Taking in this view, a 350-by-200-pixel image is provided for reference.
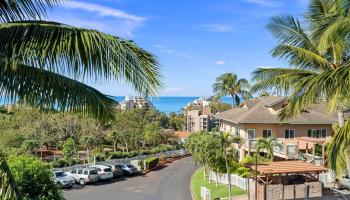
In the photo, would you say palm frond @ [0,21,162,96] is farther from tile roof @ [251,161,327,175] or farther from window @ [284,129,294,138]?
window @ [284,129,294,138]

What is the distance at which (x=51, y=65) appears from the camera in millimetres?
5711

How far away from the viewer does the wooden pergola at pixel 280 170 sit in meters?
25.0

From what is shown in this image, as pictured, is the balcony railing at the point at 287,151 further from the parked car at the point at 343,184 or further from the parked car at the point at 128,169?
the parked car at the point at 128,169

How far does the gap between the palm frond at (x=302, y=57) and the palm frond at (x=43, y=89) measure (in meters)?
11.3

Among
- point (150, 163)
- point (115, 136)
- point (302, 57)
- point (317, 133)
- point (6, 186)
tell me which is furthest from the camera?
point (115, 136)

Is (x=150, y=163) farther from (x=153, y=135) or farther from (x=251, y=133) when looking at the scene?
(x=153, y=135)

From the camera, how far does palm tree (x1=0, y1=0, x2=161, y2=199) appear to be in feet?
18.1

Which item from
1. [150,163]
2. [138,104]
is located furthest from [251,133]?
[138,104]

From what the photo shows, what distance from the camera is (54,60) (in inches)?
224

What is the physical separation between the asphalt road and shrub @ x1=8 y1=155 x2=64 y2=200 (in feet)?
53.7

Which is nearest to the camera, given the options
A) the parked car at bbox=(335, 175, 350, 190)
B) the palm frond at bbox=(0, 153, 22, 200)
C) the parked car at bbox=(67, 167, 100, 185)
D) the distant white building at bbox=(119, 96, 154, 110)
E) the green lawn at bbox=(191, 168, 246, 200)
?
the palm frond at bbox=(0, 153, 22, 200)

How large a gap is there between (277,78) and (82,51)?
11451 millimetres

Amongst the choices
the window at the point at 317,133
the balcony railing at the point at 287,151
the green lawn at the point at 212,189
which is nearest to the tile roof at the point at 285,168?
the green lawn at the point at 212,189

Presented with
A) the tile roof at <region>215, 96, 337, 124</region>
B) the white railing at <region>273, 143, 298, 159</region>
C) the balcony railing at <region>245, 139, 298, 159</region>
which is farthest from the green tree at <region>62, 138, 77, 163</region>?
the white railing at <region>273, 143, 298, 159</region>
